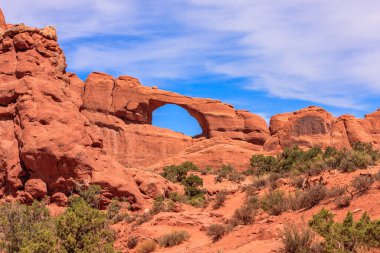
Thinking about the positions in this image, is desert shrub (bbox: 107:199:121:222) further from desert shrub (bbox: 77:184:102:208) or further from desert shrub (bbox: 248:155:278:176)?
desert shrub (bbox: 248:155:278:176)

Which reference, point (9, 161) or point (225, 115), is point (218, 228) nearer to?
point (9, 161)

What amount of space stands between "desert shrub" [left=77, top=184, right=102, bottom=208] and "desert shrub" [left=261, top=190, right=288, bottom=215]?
9250 millimetres

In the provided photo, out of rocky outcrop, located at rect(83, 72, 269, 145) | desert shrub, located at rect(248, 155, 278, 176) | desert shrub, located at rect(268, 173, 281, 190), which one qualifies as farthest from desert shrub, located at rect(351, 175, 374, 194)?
rocky outcrop, located at rect(83, 72, 269, 145)

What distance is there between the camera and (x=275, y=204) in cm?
1276

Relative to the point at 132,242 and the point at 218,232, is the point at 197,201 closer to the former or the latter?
the point at 132,242

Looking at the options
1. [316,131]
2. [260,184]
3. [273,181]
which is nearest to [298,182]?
[273,181]

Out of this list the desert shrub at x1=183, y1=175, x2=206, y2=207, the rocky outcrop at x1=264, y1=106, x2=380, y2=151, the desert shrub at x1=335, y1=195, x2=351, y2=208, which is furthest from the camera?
the rocky outcrop at x1=264, y1=106, x2=380, y2=151

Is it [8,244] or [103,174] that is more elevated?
[103,174]

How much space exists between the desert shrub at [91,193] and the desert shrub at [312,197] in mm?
10875

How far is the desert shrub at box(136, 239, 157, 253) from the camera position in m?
12.4

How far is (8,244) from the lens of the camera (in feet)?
35.6

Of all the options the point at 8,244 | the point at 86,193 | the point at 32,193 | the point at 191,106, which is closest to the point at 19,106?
the point at 32,193

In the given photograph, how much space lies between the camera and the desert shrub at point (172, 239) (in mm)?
12398

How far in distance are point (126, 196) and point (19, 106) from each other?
24.0 ft
